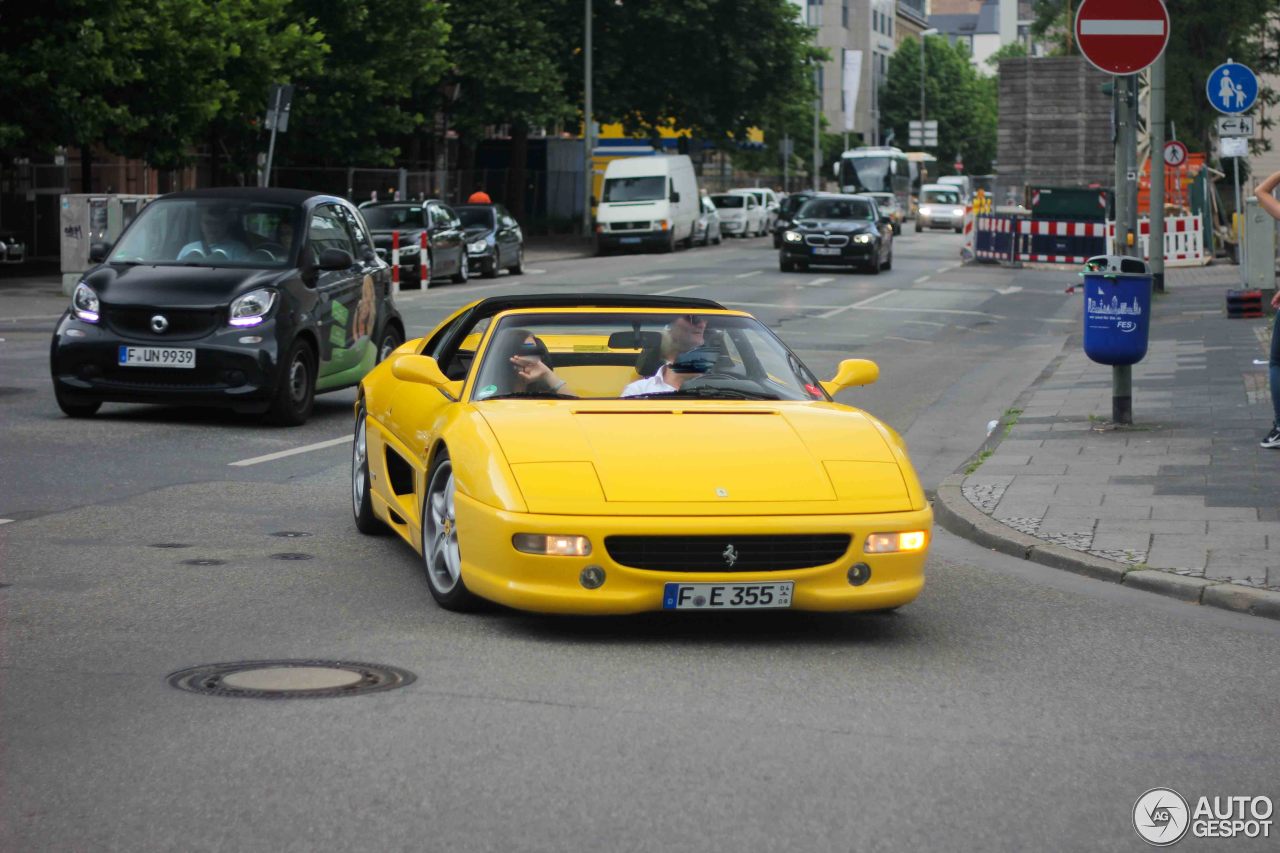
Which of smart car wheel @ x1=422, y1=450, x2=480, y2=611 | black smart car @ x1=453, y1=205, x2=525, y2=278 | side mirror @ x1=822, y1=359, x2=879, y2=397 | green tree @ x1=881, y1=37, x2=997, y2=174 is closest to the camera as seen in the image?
smart car wheel @ x1=422, y1=450, x2=480, y2=611

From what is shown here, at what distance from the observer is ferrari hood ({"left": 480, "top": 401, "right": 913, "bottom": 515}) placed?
23.0ft

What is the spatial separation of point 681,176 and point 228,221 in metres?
40.6

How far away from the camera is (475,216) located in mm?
39531

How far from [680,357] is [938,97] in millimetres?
136736

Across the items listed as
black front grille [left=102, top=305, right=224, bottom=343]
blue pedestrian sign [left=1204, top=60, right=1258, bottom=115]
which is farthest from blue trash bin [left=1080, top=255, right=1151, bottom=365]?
blue pedestrian sign [left=1204, top=60, right=1258, bottom=115]

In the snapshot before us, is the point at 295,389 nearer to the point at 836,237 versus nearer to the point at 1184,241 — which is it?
the point at 836,237

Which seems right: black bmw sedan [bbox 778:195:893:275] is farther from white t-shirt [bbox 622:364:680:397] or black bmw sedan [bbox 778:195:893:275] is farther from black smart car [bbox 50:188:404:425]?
white t-shirt [bbox 622:364:680:397]

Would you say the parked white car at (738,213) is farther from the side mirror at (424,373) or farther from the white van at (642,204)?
the side mirror at (424,373)

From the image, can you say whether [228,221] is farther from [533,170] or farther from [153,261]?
[533,170]

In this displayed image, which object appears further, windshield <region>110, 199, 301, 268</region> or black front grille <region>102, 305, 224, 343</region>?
windshield <region>110, 199, 301, 268</region>

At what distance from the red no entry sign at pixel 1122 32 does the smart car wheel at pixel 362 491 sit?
6.30 metres

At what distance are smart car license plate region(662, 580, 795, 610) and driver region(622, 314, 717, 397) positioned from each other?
A: 50.7 inches

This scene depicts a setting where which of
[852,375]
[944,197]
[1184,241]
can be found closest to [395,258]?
[1184,241]

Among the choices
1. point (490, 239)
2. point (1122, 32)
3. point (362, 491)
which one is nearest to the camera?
point (362, 491)
